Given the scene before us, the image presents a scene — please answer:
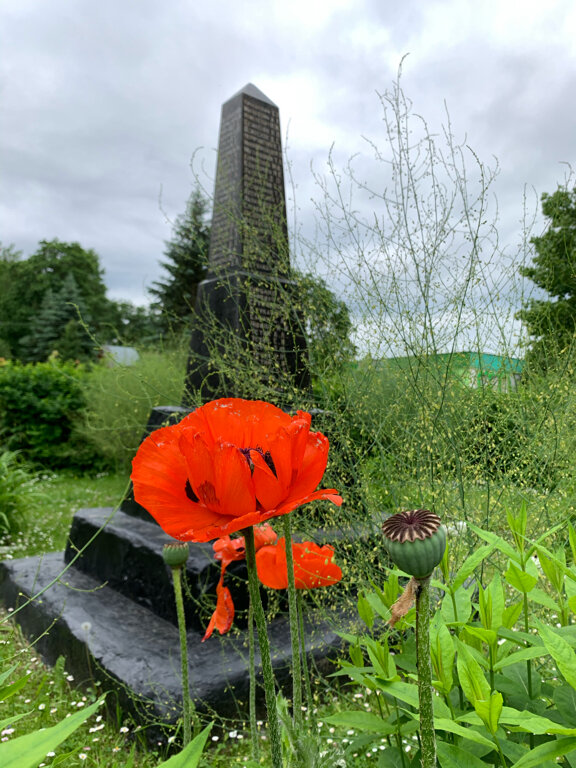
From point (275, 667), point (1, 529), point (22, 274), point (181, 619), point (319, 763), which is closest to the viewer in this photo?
point (319, 763)

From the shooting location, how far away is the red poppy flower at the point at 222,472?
513 millimetres

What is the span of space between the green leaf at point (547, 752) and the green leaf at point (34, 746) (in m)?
A: 0.39

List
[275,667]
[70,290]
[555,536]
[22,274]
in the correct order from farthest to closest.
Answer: [22,274]
[70,290]
[275,667]
[555,536]

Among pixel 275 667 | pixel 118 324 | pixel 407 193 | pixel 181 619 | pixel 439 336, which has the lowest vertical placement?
pixel 275 667


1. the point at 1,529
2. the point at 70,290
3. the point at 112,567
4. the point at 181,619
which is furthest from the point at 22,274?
the point at 181,619

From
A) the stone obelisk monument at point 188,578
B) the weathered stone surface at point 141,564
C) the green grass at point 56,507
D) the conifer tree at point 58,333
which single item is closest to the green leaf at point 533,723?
the stone obelisk monument at point 188,578

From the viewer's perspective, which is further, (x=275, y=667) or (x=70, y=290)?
(x=70, y=290)

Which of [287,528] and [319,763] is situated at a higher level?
[287,528]

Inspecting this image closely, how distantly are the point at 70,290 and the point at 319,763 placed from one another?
1117 inches

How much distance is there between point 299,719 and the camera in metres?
0.76

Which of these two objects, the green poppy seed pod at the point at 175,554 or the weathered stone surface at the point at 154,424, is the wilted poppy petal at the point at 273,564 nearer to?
the green poppy seed pod at the point at 175,554

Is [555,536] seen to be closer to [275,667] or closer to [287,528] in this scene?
[275,667]

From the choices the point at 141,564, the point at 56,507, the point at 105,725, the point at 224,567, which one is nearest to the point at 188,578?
the point at 141,564

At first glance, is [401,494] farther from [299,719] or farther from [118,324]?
[118,324]
